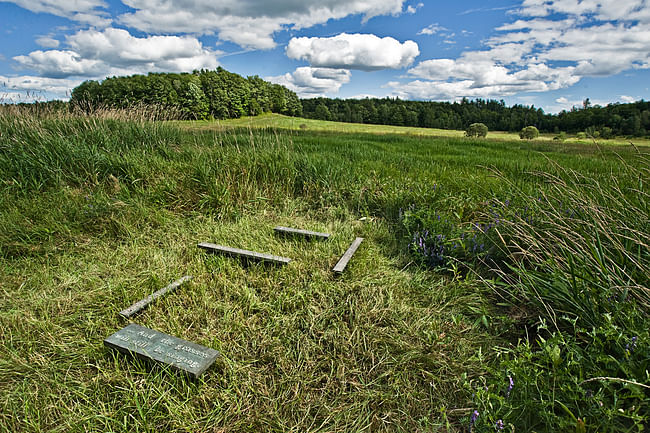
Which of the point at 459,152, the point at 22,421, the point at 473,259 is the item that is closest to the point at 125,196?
the point at 22,421

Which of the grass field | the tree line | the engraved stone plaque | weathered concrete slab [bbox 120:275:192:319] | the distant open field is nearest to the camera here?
the grass field

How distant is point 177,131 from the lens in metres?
7.70

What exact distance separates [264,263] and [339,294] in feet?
3.11

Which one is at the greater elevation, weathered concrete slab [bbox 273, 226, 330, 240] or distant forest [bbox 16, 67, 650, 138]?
distant forest [bbox 16, 67, 650, 138]

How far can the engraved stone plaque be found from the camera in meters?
1.92

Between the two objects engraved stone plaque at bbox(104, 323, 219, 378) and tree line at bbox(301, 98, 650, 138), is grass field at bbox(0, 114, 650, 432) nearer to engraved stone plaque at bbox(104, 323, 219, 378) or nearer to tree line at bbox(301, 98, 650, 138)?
engraved stone plaque at bbox(104, 323, 219, 378)

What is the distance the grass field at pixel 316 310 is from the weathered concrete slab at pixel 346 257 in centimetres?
9

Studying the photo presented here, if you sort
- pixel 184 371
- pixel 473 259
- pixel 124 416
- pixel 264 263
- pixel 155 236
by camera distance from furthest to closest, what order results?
pixel 155 236 < pixel 264 263 < pixel 473 259 < pixel 184 371 < pixel 124 416

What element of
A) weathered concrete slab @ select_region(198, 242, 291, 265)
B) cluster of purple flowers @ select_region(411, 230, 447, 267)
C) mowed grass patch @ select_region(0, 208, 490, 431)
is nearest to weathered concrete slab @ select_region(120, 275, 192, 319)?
mowed grass patch @ select_region(0, 208, 490, 431)

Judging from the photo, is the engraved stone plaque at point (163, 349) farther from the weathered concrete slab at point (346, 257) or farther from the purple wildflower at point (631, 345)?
the purple wildflower at point (631, 345)

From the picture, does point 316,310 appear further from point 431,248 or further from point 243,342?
point 431,248

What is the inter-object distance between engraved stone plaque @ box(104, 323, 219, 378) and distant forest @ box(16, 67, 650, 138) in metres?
5.89

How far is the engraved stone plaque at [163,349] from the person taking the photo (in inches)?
75.6

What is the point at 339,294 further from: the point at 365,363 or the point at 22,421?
the point at 22,421
